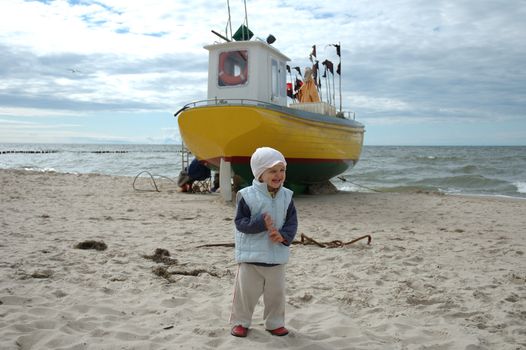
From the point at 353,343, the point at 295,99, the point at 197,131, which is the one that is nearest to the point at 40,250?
the point at 353,343

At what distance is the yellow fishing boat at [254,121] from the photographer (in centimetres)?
983

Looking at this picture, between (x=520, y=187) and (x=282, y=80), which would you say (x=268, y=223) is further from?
(x=520, y=187)

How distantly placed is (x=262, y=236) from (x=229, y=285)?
55.1 inches

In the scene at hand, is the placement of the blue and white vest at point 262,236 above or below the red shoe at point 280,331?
above

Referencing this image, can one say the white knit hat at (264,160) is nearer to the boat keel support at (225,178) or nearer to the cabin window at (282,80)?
the boat keel support at (225,178)

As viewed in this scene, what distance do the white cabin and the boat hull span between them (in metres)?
1.14

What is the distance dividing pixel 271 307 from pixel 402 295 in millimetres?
1448

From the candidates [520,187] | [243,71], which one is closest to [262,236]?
[243,71]

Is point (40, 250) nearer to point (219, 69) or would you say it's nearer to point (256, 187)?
point (256, 187)

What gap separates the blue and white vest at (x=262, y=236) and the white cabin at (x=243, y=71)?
25.8 feet

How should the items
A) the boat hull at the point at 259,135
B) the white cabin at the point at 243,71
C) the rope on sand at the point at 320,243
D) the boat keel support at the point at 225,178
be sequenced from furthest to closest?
the white cabin at the point at 243,71
the boat keel support at the point at 225,178
the boat hull at the point at 259,135
the rope on sand at the point at 320,243

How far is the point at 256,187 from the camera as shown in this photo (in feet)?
10.8

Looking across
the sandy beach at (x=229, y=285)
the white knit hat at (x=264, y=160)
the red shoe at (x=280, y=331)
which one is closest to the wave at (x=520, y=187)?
the sandy beach at (x=229, y=285)

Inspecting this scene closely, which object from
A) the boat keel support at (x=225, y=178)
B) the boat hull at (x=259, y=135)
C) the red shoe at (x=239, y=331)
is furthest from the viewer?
the boat keel support at (x=225, y=178)
